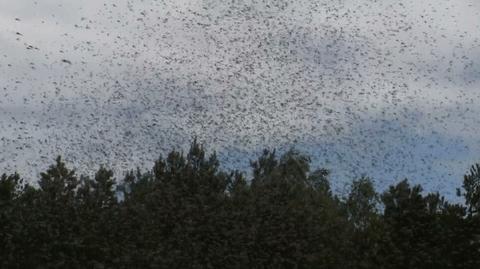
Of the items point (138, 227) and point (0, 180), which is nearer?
point (138, 227)

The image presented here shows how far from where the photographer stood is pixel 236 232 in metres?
50.3

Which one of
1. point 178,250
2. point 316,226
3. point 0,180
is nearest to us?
point 178,250

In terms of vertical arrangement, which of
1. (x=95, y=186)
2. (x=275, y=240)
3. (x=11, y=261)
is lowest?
(x=11, y=261)

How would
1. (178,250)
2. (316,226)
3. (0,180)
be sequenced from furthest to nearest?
(0,180)
(316,226)
(178,250)

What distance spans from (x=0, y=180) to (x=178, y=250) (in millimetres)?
16674

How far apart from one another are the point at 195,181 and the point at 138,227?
8232mm

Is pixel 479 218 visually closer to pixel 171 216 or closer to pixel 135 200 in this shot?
pixel 171 216

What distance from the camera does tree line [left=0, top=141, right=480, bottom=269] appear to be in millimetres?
48812

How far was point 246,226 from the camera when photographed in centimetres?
5166

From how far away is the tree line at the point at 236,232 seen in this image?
4881 centimetres

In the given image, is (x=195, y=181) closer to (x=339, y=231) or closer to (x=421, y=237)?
(x=339, y=231)

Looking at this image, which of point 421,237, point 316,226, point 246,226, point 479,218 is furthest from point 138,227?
point 479,218

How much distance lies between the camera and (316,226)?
52.1m

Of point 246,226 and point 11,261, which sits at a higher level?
point 246,226
